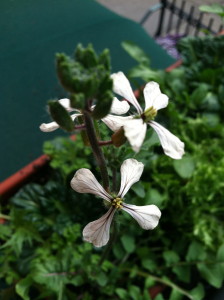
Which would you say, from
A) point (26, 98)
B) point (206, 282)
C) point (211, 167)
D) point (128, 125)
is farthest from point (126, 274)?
point (128, 125)

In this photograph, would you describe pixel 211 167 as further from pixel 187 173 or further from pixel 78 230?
pixel 78 230

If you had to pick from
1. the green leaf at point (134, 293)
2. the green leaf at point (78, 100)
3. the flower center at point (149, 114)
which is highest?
the green leaf at point (78, 100)

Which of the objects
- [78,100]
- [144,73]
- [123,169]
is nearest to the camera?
[78,100]

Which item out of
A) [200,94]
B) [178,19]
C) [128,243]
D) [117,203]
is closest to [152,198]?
[128,243]

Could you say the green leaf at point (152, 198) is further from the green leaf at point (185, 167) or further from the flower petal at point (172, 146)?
the flower petal at point (172, 146)

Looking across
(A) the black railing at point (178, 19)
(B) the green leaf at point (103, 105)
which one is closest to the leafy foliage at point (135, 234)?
(B) the green leaf at point (103, 105)

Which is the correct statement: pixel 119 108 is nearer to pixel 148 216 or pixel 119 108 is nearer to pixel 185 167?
pixel 148 216

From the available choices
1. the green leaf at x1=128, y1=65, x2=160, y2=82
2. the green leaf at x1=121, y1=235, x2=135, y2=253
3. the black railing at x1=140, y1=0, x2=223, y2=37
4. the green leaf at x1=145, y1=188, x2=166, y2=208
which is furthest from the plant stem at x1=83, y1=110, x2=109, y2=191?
the black railing at x1=140, y1=0, x2=223, y2=37

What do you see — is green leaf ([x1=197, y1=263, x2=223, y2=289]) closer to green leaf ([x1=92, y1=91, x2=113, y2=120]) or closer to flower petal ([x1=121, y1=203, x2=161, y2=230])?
flower petal ([x1=121, y1=203, x2=161, y2=230])
